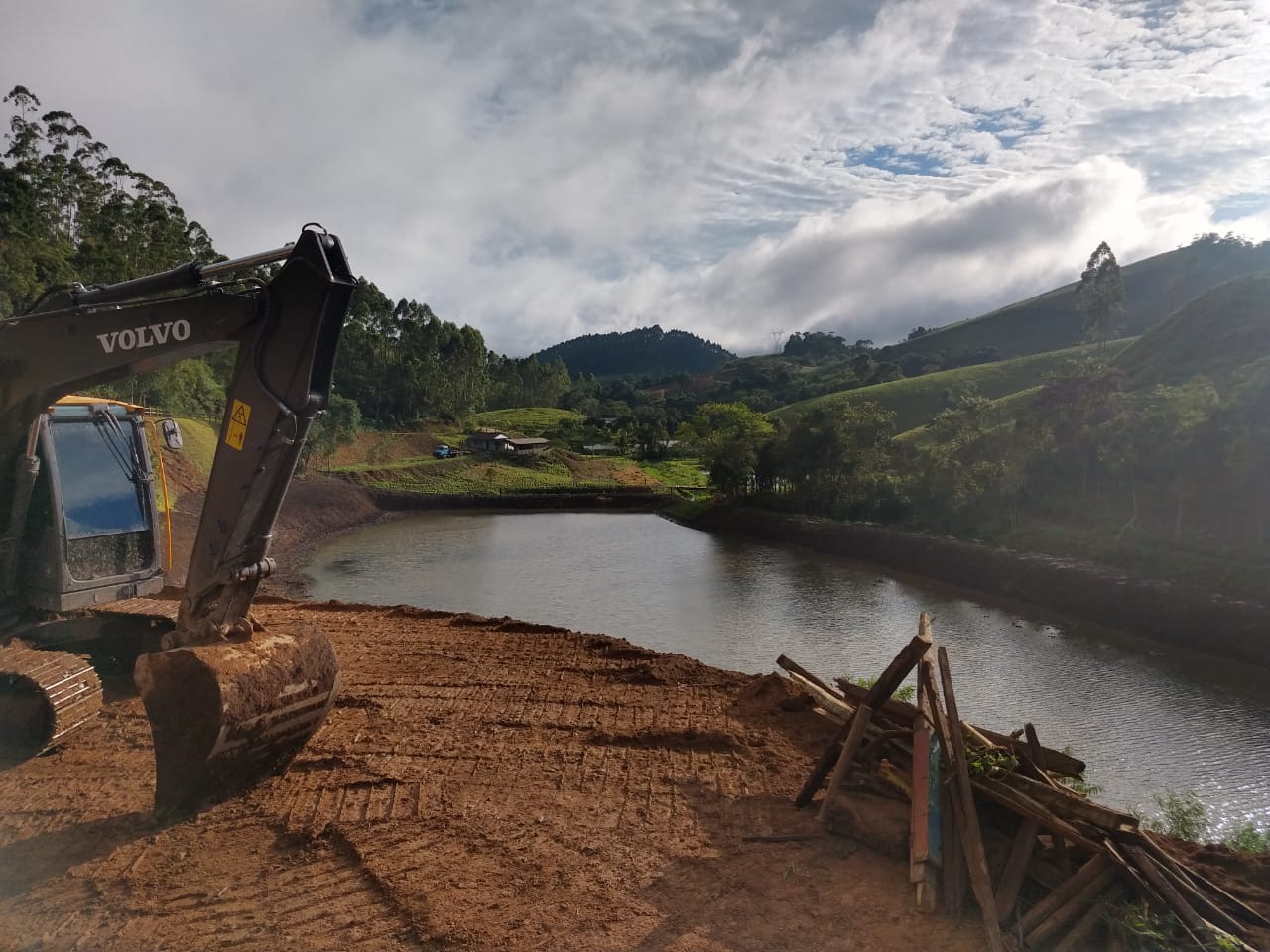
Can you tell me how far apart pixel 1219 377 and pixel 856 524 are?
15.9 meters

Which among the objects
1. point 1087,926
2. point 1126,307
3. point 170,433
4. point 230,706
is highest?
point 1126,307

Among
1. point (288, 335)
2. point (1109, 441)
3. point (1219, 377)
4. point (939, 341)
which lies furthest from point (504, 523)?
point (939, 341)

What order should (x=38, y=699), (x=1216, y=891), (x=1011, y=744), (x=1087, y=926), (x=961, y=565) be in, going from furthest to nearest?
1. (x=961, y=565)
2. (x=38, y=699)
3. (x=1011, y=744)
4. (x=1216, y=891)
5. (x=1087, y=926)

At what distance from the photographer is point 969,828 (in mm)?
4781

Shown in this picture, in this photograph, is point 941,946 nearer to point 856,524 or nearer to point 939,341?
point 856,524

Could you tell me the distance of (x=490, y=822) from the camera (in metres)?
5.44

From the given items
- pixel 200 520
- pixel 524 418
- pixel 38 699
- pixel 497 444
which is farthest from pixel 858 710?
pixel 524 418

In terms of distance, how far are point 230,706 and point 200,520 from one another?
1210 mm

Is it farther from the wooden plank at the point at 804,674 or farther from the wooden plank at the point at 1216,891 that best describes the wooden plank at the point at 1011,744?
the wooden plank at the point at 1216,891

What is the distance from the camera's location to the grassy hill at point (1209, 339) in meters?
36.1

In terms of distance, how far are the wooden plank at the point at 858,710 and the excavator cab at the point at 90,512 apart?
20.0 ft

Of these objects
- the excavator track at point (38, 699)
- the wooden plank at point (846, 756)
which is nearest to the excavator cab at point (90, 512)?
the excavator track at point (38, 699)

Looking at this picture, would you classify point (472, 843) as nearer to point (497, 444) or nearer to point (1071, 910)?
point (1071, 910)

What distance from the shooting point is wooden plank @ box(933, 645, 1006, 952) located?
427 cm
